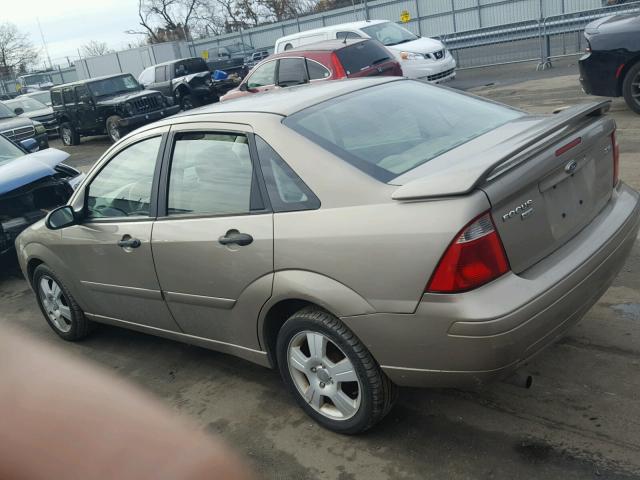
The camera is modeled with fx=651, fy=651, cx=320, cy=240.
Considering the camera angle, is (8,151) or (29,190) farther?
(8,151)

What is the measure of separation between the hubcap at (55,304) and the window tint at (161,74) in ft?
53.2

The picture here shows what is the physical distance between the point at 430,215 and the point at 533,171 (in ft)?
1.73

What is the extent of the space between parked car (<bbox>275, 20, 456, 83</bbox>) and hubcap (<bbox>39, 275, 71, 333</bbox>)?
35.0 ft

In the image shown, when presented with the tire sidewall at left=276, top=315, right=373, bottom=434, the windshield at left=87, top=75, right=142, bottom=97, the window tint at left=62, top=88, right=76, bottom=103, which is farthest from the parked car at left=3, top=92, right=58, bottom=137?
the tire sidewall at left=276, top=315, right=373, bottom=434

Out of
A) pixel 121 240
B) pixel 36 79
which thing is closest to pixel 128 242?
pixel 121 240

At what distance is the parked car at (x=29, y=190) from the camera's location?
7.01 meters

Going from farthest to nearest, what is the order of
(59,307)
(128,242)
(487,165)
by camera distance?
(59,307)
(128,242)
(487,165)

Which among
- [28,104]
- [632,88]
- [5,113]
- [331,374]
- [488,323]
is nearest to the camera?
[488,323]

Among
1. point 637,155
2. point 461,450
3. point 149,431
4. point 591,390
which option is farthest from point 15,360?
point 637,155

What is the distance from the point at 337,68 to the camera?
11734mm

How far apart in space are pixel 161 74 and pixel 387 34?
26.5 feet

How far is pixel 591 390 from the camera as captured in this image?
331cm

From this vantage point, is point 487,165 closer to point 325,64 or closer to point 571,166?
point 571,166

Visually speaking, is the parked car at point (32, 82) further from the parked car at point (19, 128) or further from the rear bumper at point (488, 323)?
the rear bumper at point (488, 323)
